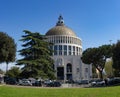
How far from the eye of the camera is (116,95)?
2203 cm

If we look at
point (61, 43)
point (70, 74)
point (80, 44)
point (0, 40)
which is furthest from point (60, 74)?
point (0, 40)

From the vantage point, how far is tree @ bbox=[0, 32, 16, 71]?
63188 mm

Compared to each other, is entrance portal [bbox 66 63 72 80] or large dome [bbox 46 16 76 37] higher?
large dome [bbox 46 16 76 37]

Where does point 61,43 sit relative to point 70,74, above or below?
above

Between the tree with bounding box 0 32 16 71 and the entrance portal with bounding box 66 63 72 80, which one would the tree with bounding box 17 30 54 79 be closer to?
the tree with bounding box 0 32 16 71

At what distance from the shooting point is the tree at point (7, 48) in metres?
63.2

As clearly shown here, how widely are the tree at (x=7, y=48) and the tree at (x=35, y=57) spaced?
22.5 ft

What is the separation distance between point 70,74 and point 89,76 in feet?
34.5

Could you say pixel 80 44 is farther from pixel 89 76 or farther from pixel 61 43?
pixel 89 76

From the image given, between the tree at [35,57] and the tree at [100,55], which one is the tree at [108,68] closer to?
the tree at [100,55]

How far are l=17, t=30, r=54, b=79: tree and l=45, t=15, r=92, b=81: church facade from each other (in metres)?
60.3

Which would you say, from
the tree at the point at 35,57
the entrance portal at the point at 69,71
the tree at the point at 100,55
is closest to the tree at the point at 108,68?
the entrance portal at the point at 69,71

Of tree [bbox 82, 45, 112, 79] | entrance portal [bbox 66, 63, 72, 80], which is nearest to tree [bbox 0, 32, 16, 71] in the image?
tree [bbox 82, 45, 112, 79]

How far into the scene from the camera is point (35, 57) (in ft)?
252
